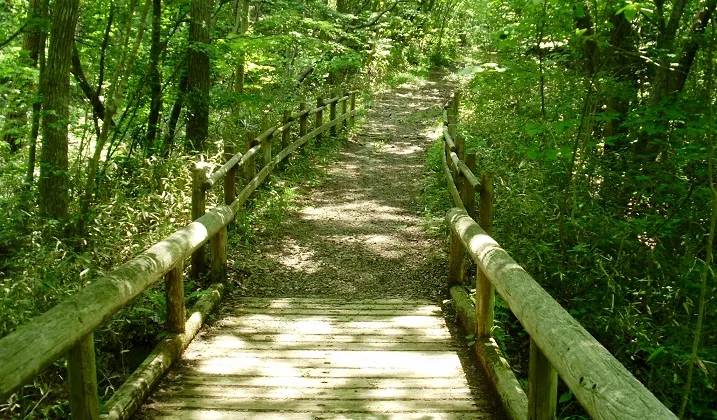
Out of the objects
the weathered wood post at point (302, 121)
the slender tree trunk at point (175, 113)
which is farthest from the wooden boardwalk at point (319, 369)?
the weathered wood post at point (302, 121)

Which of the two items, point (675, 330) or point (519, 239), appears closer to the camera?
point (675, 330)

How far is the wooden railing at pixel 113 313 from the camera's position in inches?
87.2

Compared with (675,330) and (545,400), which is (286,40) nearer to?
(675,330)

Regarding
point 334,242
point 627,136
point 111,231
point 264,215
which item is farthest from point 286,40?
point 627,136

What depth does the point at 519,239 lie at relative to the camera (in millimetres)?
6457

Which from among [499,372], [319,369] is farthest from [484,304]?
[319,369]

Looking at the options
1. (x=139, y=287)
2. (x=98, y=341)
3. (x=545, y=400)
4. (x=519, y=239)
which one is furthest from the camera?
(x=519, y=239)

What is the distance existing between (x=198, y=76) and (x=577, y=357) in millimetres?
8548

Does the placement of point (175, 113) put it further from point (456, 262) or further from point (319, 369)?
point (319, 369)

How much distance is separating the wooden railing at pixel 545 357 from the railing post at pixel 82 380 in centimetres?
208

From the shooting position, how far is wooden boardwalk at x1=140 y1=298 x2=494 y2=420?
354 cm

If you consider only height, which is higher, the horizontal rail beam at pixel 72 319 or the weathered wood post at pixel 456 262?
the horizontal rail beam at pixel 72 319

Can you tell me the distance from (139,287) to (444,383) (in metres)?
2.06

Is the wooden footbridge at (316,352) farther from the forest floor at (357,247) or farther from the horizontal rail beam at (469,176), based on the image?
the forest floor at (357,247)
